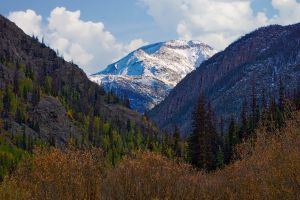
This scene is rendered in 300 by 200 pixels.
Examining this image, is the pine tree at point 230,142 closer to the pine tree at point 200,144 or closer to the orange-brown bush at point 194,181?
the pine tree at point 200,144

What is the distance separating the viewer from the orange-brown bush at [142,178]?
1582 inches

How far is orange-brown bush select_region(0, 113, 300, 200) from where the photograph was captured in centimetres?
4019

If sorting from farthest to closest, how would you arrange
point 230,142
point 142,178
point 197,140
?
1. point 230,142
2. point 197,140
3. point 142,178

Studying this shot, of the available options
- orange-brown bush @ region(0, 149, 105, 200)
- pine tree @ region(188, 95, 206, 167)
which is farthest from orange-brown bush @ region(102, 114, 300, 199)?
pine tree @ region(188, 95, 206, 167)

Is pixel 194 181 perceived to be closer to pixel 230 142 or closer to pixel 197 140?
pixel 197 140

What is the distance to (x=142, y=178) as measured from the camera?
144 ft

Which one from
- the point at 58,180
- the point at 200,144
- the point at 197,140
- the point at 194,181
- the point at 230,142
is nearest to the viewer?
the point at 58,180

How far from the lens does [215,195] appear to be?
4897 centimetres

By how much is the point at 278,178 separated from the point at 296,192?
5.94ft

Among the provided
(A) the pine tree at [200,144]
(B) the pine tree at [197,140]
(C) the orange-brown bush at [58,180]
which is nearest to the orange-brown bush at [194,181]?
(C) the orange-brown bush at [58,180]

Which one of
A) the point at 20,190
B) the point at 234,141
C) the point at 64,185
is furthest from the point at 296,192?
the point at 234,141

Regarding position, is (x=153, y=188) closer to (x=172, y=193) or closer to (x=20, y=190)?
(x=172, y=193)

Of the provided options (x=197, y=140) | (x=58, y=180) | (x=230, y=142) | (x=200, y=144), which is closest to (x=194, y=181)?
(x=58, y=180)

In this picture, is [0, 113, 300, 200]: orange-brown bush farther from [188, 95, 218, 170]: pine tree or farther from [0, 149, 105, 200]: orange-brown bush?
[188, 95, 218, 170]: pine tree
